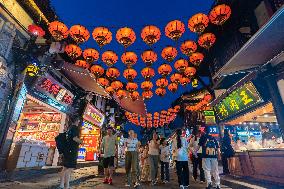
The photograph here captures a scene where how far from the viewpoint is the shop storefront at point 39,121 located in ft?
29.2

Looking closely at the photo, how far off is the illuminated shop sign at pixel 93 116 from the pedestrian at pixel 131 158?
8322mm

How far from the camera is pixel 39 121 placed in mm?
14508

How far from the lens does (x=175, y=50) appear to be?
1287 centimetres

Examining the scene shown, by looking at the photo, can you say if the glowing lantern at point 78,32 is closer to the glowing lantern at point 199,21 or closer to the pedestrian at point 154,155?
the glowing lantern at point 199,21

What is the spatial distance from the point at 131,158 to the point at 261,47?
6.72m

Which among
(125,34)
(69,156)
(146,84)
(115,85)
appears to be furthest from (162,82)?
(69,156)

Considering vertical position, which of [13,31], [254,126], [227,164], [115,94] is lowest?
[227,164]

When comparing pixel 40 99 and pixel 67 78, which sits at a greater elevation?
pixel 67 78

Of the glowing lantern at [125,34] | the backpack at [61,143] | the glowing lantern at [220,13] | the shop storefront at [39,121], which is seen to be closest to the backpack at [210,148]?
the backpack at [61,143]

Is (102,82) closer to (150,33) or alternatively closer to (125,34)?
(125,34)

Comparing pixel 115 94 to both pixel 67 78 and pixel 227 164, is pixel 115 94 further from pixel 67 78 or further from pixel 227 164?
pixel 227 164

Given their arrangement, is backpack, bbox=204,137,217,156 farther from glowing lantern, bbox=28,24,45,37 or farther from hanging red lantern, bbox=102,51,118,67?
glowing lantern, bbox=28,24,45,37

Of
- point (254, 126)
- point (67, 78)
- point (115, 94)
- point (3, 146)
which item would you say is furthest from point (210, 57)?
point (3, 146)

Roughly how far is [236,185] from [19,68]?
1039 cm
